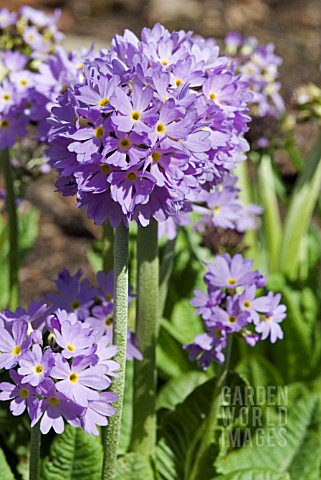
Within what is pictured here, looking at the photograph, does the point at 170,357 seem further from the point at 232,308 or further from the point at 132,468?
the point at 232,308

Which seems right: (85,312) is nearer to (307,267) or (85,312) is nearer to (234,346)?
(234,346)

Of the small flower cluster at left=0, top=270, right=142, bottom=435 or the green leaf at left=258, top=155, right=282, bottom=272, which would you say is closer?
the small flower cluster at left=0, top=270, right=142, bottom=435

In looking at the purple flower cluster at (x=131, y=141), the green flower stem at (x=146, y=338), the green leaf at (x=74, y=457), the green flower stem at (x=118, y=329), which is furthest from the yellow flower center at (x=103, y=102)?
the green leaf at (x=74, y=457)

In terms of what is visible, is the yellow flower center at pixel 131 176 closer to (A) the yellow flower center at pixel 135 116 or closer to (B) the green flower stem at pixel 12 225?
(A) the yellow flower center at pixel 135 116

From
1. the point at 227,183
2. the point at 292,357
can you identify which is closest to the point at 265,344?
the point at 292,357

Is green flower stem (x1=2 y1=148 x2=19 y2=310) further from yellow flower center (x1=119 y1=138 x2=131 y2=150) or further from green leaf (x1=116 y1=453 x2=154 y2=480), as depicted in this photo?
yellow flower center (x1=119 y1=138 x2=131 y2=150)

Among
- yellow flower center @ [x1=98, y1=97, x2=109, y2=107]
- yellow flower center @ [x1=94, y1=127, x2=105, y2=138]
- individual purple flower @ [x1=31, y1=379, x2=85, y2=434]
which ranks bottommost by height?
individual purple flower @ [x1=31, y1=379, x2=85, y2=434]

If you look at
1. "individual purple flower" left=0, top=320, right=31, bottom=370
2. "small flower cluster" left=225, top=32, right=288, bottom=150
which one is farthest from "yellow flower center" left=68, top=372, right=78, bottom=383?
"small flower cluster" left=225, top=32, right=288, bottom=150
